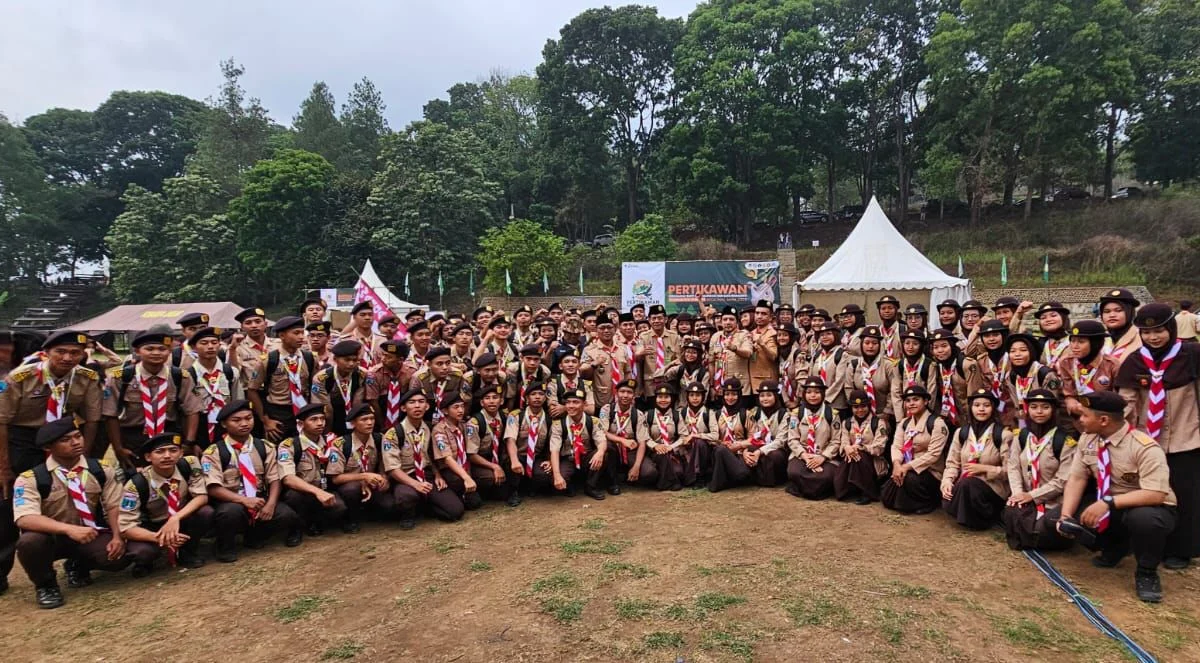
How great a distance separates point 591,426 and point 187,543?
11.5 ft

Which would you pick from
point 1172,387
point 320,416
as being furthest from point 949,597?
point 320,416

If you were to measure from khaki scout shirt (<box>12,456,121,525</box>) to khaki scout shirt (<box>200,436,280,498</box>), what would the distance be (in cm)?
54

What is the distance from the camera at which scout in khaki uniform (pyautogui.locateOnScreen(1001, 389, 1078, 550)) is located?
4.27 metres

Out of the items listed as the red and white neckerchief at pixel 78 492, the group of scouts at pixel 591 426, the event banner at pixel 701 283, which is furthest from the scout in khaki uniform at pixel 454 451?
the event banner at pixel 701 283

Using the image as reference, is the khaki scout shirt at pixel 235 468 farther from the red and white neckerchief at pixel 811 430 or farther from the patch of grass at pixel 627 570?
the red and white neckerchief at pixel 811 430

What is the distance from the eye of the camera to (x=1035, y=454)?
4.50 meters

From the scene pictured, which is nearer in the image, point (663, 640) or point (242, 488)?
point (663, 640)

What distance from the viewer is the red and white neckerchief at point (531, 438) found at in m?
5.97

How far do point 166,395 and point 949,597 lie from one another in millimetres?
5783

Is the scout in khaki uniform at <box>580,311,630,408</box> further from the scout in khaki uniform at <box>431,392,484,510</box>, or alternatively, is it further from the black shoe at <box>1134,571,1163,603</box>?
the black shoe at <box>1134,571,1163,603</box>

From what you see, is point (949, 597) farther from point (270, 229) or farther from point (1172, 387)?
point (270, 229)

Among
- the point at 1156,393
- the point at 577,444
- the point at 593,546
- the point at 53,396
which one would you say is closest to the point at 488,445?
the point at 577,444

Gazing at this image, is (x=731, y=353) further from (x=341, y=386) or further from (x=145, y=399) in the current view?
(x=145, y=399)

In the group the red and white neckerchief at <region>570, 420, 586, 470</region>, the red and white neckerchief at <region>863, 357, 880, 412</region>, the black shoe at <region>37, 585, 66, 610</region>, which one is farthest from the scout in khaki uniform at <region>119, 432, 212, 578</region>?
the red and white neckerchief at <region>863, 357, 880, 412</region>
